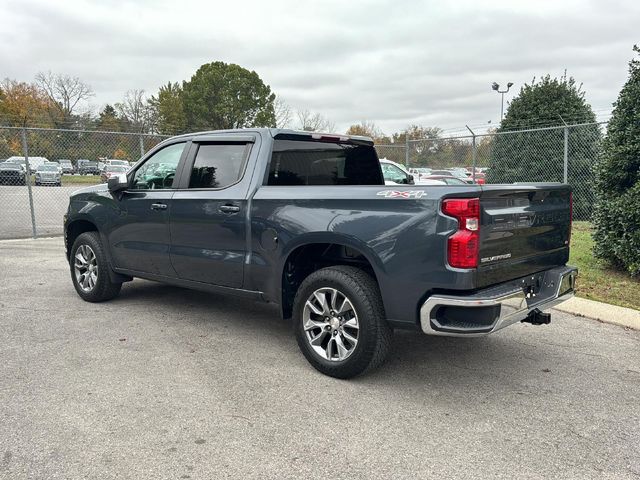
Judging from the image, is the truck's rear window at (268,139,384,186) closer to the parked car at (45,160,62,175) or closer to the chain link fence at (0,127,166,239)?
the chain link fence at (0,127,166,239)

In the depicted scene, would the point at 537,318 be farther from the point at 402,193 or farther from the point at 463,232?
the point at 402,193

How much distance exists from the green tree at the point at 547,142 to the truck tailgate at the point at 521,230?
8.59 metres

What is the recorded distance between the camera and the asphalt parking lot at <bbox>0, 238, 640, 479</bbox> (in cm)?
283

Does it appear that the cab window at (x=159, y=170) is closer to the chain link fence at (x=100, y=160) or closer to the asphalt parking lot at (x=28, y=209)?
the chain link fence at (x=100, y=160)

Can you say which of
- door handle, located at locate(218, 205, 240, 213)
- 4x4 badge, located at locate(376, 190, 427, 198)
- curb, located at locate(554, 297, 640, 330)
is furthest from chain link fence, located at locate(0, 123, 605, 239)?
4x4 badge, located at locate(376, 190, 427, 198)

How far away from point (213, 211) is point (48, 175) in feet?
39.0

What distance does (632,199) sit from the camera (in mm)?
Answer: 6500

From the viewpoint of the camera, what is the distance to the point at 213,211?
15.5 feet

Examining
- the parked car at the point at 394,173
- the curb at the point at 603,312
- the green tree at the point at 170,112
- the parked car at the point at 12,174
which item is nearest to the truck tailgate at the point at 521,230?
the curb at the point at 603,312

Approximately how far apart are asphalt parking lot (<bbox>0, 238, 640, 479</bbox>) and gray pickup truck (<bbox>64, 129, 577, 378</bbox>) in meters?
0.49

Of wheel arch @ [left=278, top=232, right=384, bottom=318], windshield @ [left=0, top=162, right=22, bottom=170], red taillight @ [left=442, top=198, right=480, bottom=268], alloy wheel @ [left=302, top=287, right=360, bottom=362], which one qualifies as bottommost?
alloy wheel @ [left=302, top=287, right=360, bottom=362]

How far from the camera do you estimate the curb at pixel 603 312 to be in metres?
5.31

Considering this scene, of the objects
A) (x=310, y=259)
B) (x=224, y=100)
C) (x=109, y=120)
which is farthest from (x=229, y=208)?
(x=109, y=120)

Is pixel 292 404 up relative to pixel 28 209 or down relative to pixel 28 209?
down
